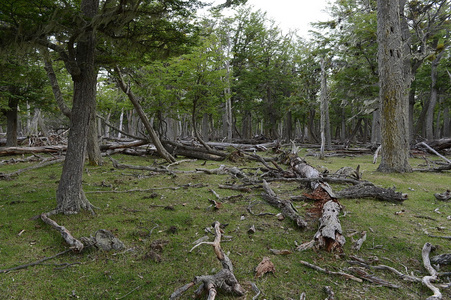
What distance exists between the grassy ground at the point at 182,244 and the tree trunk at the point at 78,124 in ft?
1.21

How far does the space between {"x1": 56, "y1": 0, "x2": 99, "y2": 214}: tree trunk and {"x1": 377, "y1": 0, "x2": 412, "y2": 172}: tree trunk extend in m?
8.70

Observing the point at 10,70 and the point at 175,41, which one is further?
the point at 10,70

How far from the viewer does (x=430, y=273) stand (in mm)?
2768

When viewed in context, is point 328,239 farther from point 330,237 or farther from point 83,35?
point 83,35

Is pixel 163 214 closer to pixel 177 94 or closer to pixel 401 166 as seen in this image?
pixel 401 166

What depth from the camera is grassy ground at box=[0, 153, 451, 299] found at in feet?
8.55

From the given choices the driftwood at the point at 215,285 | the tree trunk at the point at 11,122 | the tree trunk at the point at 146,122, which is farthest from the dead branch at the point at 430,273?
the tree trunk at the point at 11,122

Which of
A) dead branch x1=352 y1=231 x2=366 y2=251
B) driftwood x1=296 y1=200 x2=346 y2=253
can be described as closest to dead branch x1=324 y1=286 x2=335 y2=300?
driftwood x1=296 y1=200 x2=346 y2=253

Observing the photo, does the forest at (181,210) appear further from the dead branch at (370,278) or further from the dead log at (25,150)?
the dead log at (25,150)

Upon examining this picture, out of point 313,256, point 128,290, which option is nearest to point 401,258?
point 313,256

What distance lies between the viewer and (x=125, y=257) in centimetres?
321

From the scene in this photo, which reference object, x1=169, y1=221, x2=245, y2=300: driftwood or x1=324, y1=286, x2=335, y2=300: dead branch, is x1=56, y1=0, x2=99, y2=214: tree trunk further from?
x1=324, y1=286, x2=335, y2=300: dead branch

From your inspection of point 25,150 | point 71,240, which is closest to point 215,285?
point 71,240

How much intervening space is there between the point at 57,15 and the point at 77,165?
247 cm
